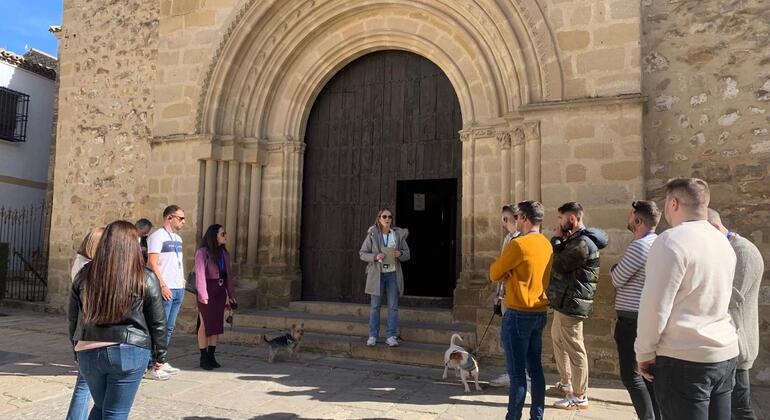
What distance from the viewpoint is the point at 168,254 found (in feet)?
16.1

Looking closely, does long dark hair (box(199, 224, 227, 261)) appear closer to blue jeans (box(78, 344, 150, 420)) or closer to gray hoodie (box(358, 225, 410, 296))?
gray hoodie (box(358, 225, 410, 296))

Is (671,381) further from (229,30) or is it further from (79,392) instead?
(229,30)

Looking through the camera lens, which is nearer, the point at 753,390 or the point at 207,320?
the point at 753,390

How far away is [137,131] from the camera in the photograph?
8.05 m

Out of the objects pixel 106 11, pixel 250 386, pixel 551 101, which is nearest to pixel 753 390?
pixel 551 101

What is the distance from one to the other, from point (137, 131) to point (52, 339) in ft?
10.6

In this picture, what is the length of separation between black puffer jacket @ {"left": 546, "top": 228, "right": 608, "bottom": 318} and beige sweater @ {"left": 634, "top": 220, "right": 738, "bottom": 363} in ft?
5.38

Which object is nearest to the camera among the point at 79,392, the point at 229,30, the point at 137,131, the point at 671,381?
the point at 671,381

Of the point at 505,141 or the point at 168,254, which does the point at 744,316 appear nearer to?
the point at 505,141

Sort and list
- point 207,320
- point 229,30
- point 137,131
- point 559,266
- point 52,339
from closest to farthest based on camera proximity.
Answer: point 559,266 < point 207,320 < point 52,339 < point 229,30 < point 137,131

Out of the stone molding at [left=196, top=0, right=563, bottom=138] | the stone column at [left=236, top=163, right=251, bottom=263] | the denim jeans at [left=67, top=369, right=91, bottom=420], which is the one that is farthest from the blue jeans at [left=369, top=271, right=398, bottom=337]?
the denim jeans at [left=67, top=369, right=91, bottom=420]

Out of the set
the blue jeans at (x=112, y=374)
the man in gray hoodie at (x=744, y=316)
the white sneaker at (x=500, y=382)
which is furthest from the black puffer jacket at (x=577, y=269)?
the blue jeans at (x=112, y=374)

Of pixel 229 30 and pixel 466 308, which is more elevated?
pixel 229 30

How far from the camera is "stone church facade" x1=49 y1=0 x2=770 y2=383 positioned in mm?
5105
